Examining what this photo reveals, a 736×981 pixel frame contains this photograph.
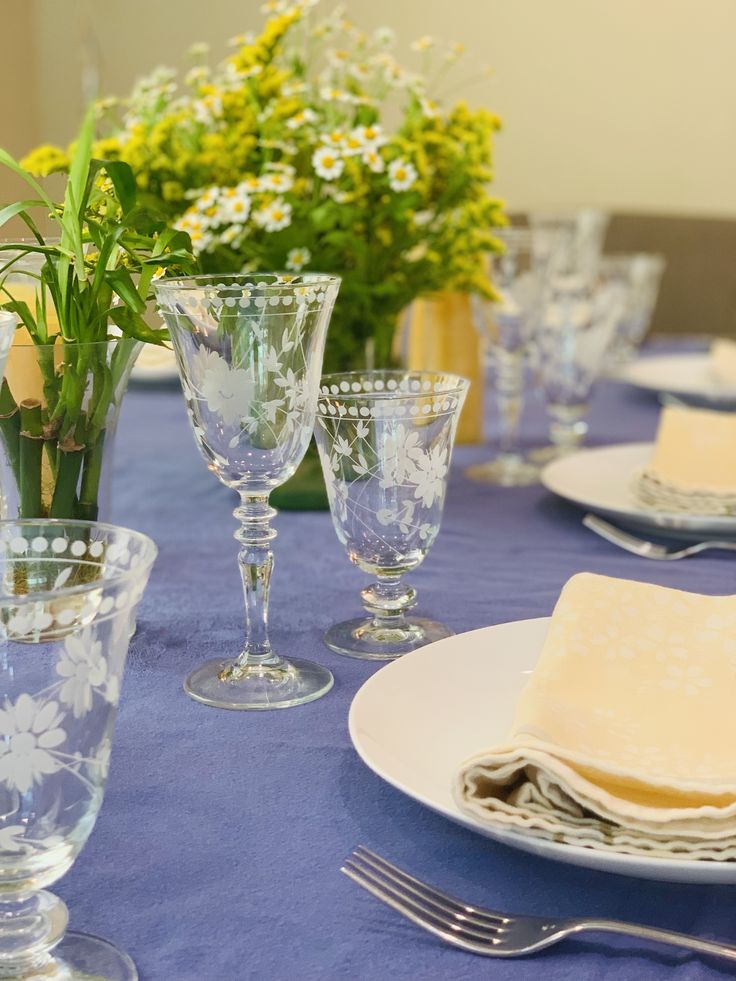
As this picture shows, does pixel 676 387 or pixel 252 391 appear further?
pixel 676 387

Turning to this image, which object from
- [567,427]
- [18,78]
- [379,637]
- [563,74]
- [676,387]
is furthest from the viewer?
[563,74]

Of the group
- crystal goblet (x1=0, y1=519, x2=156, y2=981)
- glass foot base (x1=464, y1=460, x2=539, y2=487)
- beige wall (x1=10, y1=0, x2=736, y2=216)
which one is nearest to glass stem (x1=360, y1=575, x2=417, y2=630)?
crystal goblet (x1=0, y1=519, x2=156, y2=981)

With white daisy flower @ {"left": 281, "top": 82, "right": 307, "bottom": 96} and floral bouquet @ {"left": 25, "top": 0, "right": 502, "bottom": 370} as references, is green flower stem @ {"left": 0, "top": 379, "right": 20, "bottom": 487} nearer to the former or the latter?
floral bouquet @ {"left": 25, "top": 0, "right": 502, "bottom": 370}

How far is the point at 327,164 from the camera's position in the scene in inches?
43.8

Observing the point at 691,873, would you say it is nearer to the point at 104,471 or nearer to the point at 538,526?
the point at 104,471

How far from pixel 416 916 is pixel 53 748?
16 centimetres

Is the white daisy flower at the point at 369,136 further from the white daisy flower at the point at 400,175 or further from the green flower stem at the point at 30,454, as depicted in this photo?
the green flower stem at the point at 30,454

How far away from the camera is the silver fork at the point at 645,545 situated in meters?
1.02

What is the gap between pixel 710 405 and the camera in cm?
177

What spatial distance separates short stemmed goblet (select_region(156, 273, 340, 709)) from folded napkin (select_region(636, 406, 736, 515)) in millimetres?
455

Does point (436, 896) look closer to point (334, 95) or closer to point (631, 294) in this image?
point (334, 95)

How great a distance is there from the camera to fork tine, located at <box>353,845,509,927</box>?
1.61 ft

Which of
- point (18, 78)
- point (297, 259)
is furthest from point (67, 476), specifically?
point (18, 78)

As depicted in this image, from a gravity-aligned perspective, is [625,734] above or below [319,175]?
below
